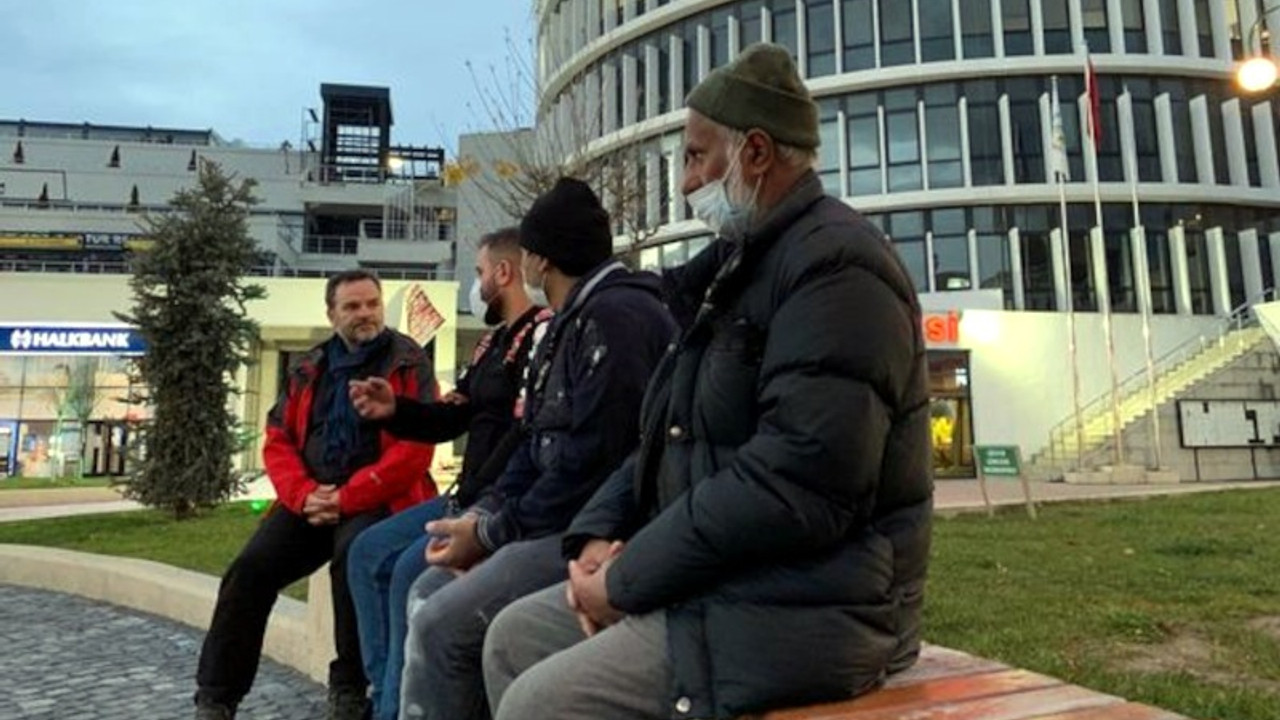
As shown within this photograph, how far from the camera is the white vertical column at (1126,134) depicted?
1058 inches

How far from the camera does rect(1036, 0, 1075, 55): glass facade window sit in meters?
27.9

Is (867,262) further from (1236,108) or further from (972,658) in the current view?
(1236,108)

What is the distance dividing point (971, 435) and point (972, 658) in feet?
79.6

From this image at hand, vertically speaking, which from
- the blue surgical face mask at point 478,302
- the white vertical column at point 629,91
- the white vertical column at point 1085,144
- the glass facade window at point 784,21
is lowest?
the blue surgical face mask at point 478,302

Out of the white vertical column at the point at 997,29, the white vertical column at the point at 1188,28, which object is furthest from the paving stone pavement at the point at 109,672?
the white vertical column at the point at 1188,28

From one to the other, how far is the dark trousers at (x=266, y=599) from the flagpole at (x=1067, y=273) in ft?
74.6

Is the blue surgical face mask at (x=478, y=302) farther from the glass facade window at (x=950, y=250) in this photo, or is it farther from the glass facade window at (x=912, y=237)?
the glass facade window at (x=950, y=250)

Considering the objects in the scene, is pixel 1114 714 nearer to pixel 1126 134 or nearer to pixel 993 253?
pixel 993 253

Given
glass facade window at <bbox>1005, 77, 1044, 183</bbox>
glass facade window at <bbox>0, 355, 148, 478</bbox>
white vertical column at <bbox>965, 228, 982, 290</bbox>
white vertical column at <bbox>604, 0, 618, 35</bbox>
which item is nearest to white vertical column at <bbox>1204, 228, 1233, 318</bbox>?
glass facade window at <bbox>1005, 77, 1044, 183</bbox>

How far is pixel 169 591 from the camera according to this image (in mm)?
6477

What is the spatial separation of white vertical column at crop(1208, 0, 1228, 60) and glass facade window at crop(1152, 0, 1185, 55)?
1.17m

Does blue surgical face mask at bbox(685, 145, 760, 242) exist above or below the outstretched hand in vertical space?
above

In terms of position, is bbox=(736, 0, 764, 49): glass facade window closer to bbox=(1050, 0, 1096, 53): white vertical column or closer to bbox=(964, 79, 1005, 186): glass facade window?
bbox=(964, 79, 1005, 186): glass facade window

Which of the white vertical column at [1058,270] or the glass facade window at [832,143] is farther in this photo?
the glass facade window at [832,143]
